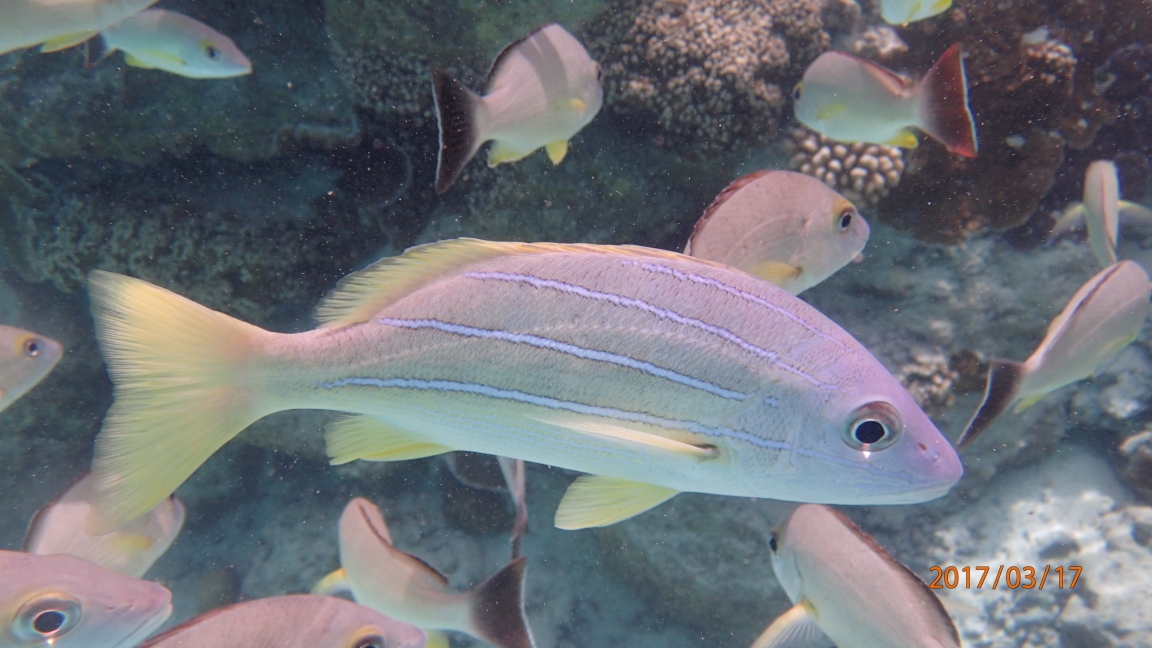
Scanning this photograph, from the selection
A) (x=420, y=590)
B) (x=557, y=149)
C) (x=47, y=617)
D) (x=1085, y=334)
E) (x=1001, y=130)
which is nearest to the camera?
(x=47, y=617)

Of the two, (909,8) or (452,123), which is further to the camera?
(909,8)

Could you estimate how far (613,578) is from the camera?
5719 millimetres

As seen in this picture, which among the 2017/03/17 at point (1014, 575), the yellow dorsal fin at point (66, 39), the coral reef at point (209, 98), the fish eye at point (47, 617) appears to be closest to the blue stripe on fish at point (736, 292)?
the fish eye at point (47, 617)

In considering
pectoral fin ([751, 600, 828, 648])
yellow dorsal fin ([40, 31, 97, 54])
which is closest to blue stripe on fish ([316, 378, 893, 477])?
pectoral fin ([751, 600, 828, 648])

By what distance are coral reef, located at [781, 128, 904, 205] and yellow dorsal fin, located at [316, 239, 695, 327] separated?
9.19 ft

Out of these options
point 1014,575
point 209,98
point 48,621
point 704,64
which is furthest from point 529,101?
point 1014,575

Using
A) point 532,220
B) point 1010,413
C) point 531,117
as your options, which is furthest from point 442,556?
point 1010,413

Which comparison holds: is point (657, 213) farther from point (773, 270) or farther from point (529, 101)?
point (773, 270)

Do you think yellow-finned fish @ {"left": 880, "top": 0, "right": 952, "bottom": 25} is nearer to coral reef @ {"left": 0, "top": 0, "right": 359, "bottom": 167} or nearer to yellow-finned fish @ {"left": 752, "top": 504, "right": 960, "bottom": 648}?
yellow-finned fish @ {"left": 752, "top": 504, "right": 960, "bottom": 648}

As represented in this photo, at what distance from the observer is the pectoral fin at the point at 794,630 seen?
2596 millimetres

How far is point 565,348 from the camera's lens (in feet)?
5.60

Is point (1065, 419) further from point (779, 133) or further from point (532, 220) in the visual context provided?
point (532, 220)

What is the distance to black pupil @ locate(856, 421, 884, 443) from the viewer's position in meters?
1.53

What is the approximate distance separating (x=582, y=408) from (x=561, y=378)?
0.34 feet
